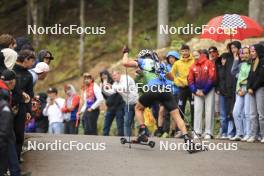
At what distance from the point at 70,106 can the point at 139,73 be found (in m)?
6.31

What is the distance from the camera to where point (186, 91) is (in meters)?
18.5

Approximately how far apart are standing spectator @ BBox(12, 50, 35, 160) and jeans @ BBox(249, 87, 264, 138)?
17.8ft

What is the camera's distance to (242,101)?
56.2ft

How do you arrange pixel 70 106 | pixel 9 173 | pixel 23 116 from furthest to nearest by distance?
pixel 70 106 → pixel 23 116 → pixel 9 173

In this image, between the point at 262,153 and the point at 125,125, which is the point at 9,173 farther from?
the point at 125,125

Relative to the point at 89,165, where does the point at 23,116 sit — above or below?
above

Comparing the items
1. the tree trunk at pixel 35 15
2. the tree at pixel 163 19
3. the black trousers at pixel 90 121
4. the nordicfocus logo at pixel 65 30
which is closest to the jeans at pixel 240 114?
the black trousers at pixel 90 121

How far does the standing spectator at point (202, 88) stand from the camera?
17719 mm

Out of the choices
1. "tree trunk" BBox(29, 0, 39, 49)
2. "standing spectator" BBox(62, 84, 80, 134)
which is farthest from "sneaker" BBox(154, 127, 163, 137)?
"tree trunk" BBox(29, 0, 39, 49)

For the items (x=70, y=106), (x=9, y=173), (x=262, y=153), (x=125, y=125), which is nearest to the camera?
(x=9, y=173)

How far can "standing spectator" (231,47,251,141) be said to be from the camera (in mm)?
16938

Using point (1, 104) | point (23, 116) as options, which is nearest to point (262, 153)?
point (23, 116)

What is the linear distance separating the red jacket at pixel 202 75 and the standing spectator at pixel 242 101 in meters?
0.76

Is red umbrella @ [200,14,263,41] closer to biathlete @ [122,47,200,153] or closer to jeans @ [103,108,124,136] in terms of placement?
biathlete @ [122,47,200,153]
